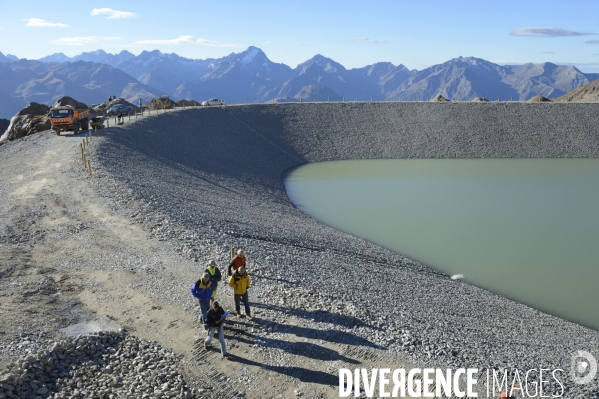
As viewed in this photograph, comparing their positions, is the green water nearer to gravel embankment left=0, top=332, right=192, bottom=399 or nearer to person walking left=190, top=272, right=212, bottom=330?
person walking left=190, top=272, right=212, bottom=330

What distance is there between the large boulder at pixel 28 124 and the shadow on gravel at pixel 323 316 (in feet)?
137

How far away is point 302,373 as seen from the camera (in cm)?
1068

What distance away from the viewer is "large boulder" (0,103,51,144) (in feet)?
152

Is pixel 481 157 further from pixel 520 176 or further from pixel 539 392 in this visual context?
pixel 539 392

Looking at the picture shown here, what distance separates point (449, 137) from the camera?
6462cm

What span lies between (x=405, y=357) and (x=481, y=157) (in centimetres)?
5521

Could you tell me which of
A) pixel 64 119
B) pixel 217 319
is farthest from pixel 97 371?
pixel 64 119

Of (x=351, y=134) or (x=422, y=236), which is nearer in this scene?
(x=422, y=236)

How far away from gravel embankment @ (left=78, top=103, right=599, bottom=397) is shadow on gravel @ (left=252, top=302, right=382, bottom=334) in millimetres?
531

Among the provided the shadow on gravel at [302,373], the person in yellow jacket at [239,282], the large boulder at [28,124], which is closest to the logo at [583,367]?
the shadow on gravel at [302,373]

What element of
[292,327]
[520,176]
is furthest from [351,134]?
[292,327]

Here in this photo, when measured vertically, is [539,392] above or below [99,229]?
below

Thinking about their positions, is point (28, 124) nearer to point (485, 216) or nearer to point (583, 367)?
point (485, 216)

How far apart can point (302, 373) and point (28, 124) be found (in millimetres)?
47590
